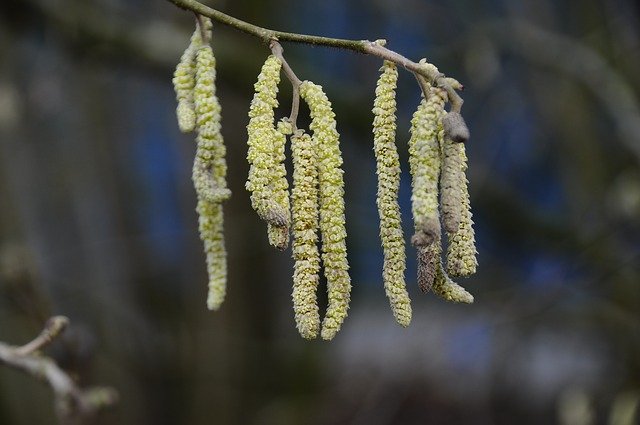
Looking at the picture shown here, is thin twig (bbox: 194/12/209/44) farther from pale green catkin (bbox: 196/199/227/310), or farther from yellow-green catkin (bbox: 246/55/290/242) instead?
pale green catkin (bbox: 196/199/227/310)

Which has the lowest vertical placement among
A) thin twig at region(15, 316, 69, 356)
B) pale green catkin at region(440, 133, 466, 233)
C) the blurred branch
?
thin twig at region(15, 316, 69, 356)

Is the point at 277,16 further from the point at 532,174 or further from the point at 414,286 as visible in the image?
the point at 532,174

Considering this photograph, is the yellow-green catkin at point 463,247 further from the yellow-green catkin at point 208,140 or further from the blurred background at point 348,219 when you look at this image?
the blurred background at point 348,219

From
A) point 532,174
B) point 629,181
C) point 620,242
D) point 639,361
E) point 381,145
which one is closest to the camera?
point 381,145

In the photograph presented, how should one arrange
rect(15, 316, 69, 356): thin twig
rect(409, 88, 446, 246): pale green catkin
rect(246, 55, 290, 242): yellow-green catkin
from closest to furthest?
1. rect(409, 88, 446, 246): pale green catkin
2. rect(246, 55, 290, 242): yellow-green catkin
3. rect(15, 316, 69, 356): thin twig

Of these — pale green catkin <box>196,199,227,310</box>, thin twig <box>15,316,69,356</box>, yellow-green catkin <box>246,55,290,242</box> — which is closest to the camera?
yellow-green catkin <box>246,55,290,242</box>

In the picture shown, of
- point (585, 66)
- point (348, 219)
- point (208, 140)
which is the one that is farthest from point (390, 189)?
point (348, 219)

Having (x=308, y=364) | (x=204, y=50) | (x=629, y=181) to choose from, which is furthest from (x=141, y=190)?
(x=204, y=50)

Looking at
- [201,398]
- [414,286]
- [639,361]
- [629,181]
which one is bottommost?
[201,398]

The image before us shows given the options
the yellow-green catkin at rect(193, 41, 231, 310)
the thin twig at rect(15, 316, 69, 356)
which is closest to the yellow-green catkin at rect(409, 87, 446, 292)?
the yellow-green catkin at rect(193, 41, 231, 310)
